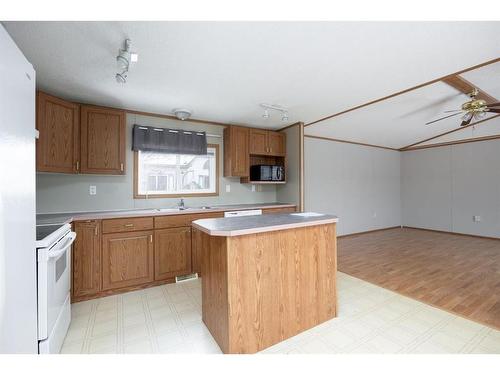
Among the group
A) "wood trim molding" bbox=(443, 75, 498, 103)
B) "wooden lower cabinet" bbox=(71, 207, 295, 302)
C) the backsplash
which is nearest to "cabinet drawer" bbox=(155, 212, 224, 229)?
"wooden lower cabinet" bbox=(71, 207, 295, 302)

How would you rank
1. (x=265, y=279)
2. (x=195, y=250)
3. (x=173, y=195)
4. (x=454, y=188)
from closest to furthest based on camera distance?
(x=265, y=279) → (x=195, y=250) → (x=173, y=195) → (x=454, y=188)

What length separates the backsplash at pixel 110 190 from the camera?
268cm

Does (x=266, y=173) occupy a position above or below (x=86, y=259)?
above

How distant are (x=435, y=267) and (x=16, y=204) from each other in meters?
4.39

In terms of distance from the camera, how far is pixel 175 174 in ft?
11.3

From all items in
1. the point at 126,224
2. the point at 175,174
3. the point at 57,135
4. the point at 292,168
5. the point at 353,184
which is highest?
the point at 57,135

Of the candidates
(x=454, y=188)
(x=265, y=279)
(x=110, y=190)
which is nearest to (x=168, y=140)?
(x=110, y=190)

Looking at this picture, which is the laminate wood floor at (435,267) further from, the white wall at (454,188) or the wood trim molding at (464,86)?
the wood trim molding at (464,86)

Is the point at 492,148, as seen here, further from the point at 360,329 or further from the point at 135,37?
the point at 135,37

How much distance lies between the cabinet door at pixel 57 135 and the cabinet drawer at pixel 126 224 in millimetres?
753

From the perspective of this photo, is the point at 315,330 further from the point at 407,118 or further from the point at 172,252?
the point at 407,118

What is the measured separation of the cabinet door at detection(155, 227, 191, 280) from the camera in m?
2.72

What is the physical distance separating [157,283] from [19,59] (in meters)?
2.46
